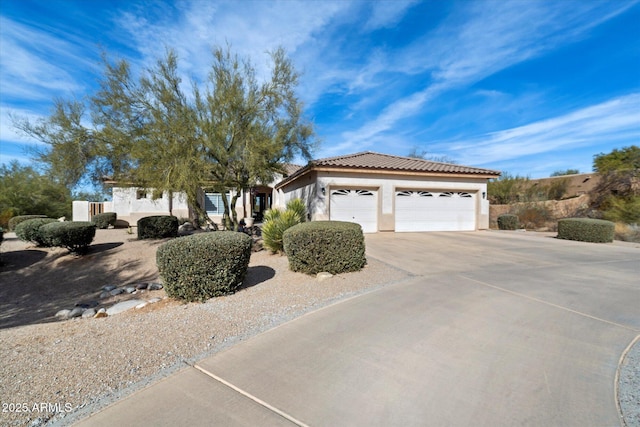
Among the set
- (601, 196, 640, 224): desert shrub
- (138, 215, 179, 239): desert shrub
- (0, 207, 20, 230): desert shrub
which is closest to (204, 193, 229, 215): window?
(138, 215, 179, 239): desert shrub

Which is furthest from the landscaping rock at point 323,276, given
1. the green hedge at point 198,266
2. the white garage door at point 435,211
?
the white garage door at point 435,211

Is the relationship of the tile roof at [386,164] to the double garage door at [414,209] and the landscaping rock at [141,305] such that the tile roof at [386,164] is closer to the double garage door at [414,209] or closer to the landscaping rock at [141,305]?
the double garage door at [414,209]

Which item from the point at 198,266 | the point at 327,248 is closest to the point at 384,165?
the point at 327,248

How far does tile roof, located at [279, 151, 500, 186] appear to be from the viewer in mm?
14734

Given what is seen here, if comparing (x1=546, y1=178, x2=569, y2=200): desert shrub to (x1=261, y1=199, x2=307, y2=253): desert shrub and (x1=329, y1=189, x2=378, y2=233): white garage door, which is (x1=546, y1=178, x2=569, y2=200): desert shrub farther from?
(x1=261, y1=199, x2=307, y2=253): desert shrub

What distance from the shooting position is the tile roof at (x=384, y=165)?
14.7m

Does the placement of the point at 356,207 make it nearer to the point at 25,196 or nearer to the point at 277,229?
the point at 277,229

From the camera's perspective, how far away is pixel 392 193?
15.7 metres

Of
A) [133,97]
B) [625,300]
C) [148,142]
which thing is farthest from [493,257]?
[133,97]

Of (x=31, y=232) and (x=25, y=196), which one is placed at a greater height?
(x=25, y=196)

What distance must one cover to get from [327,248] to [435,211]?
37.6ft

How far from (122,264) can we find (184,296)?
23.7ft

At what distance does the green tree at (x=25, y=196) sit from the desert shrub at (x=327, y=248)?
22.3m

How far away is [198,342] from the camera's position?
376cm
